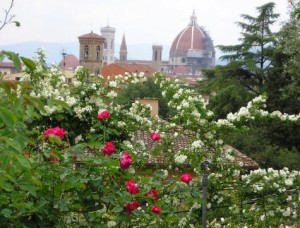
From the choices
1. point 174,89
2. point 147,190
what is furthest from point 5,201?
point 174,89

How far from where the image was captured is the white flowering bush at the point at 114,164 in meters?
3.06

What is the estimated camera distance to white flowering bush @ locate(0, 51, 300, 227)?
3059mm

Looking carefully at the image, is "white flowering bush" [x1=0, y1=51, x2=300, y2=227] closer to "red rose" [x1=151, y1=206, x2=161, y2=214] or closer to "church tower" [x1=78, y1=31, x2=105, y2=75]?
"red rose" [x1=151, y1=206, x2=161, y2=214]

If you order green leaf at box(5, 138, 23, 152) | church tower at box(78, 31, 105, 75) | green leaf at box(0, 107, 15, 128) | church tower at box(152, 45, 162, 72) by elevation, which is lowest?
Answer: church tower at box(152, 45, 162, 72)

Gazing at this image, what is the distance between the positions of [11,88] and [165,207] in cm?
134

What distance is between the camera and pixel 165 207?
12.5 feet

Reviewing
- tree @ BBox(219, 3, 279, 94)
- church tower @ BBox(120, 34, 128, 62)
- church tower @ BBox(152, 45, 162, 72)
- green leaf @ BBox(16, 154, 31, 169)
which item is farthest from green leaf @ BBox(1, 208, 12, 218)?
church tower @ BBox(120, 34, 128, 62)

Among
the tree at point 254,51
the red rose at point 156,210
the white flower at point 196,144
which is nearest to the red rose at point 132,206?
the red rose at point 156,210

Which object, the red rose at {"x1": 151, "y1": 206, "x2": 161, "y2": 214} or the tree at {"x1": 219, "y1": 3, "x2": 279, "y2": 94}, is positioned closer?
the red rose at {"x1": 151, "y1": 206, "x2": 161, "y2": 214}

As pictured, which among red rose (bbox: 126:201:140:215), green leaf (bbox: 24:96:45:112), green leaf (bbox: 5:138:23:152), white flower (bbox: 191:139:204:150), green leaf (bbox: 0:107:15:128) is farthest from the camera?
white flower (bbox: 191:139:204:150)

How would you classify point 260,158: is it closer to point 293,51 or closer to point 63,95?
point 293,51

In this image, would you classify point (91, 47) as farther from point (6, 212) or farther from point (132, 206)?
point (6, 212)

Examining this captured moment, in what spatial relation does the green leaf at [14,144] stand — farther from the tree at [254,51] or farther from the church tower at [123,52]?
the church tower at [123,52]

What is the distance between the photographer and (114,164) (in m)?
3.39
